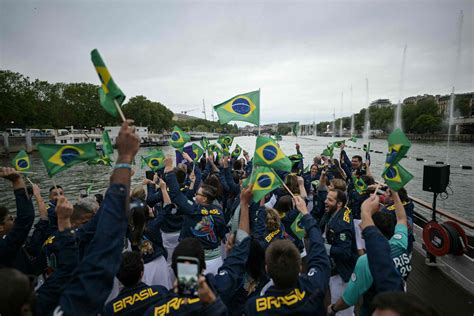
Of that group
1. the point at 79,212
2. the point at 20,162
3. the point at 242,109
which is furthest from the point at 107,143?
the point at 242,109

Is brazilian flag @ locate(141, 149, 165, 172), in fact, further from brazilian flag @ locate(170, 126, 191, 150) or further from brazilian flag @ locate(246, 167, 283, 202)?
brazilian flag @ locate(246, 167, 283, 202)

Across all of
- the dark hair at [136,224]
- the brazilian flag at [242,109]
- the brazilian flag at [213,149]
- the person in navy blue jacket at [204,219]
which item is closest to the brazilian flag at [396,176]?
the brazilian flag at [242,109]

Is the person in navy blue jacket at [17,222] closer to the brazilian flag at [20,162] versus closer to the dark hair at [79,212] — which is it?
the dark hair at [79,212]

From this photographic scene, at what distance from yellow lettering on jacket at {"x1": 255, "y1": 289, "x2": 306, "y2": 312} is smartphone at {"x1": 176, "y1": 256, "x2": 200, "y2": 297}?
3.49 feet

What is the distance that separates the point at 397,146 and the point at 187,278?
2.72 metres

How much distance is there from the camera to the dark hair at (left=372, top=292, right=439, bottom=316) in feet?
5.06

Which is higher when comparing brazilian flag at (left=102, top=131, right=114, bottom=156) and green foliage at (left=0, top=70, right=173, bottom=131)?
green foliage at (left=0, top=70, right=173, bottom=131)

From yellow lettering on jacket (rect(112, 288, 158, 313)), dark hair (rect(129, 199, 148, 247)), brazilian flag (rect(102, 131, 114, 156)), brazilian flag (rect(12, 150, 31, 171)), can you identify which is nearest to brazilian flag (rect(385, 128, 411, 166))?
yellow lettering on jacket (rect(112, 288, 158, 313))

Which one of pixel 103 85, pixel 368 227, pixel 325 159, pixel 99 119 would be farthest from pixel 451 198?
pixel 99 119

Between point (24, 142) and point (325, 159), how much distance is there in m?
62.4

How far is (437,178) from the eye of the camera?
569 cm

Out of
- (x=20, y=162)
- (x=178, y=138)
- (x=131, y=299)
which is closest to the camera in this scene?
(x=131, y=299)

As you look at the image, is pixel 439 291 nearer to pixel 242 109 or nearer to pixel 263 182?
pixel 263 182

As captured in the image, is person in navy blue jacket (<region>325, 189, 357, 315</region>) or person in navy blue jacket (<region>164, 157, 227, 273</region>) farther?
person in navy blue jacket (<region>164, 157, 227, 273</region>)
